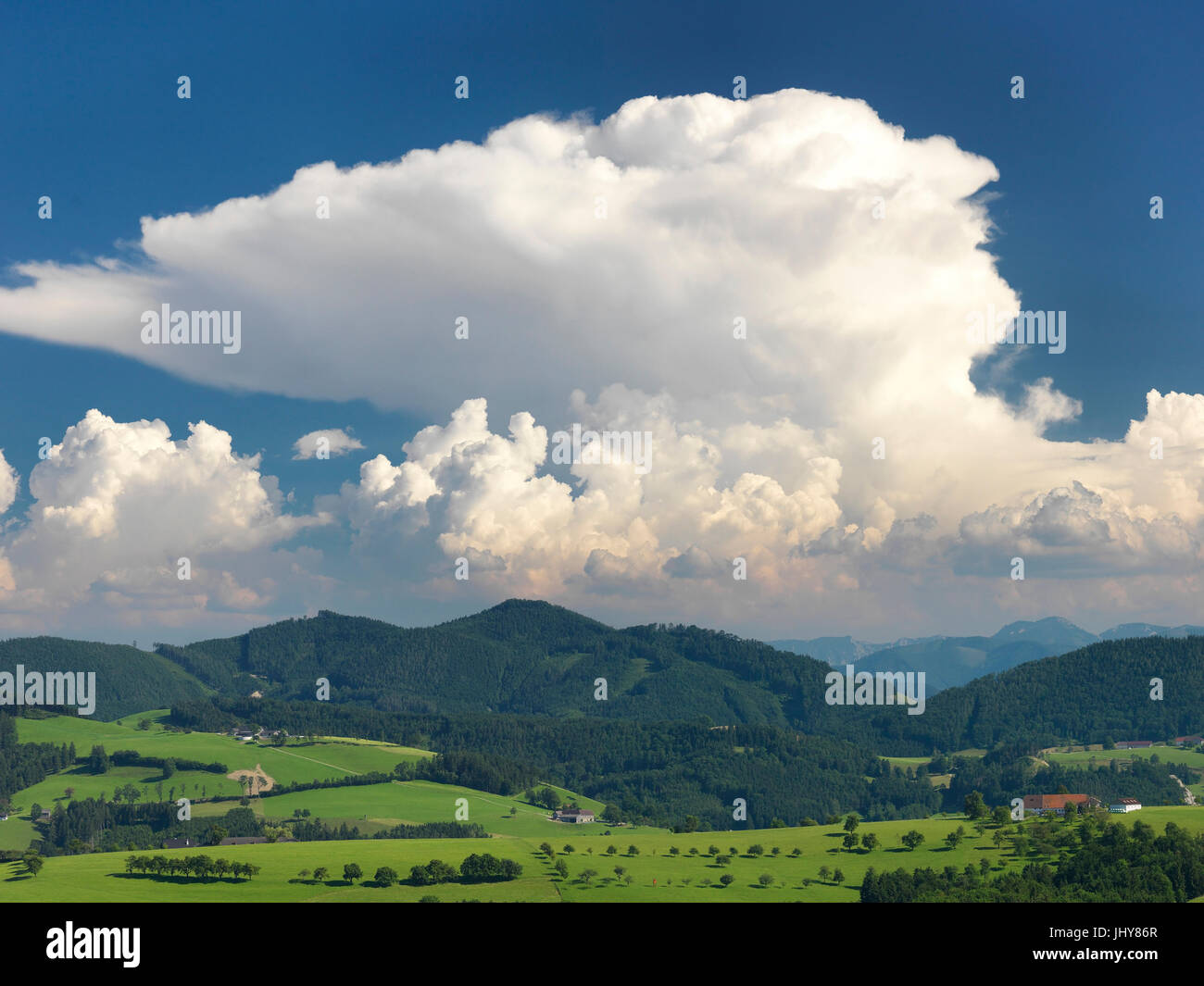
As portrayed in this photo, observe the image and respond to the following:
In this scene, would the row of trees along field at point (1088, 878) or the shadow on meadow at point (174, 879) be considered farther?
the shadow on meadow at point (174, 879)

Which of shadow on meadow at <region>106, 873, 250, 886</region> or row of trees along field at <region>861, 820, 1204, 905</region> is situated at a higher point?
row of trees along field at <region>861, 820, 1204, 905</region>

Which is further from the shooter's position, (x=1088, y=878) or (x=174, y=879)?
(x=174, y=879)

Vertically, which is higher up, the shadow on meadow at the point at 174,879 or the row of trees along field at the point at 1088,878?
the row of trees along field at the point at 1088,878

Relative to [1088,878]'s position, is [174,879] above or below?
below

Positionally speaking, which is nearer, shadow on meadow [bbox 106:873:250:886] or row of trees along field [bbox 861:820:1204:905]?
row of trees along field [bbox 861:820:1204:905]
